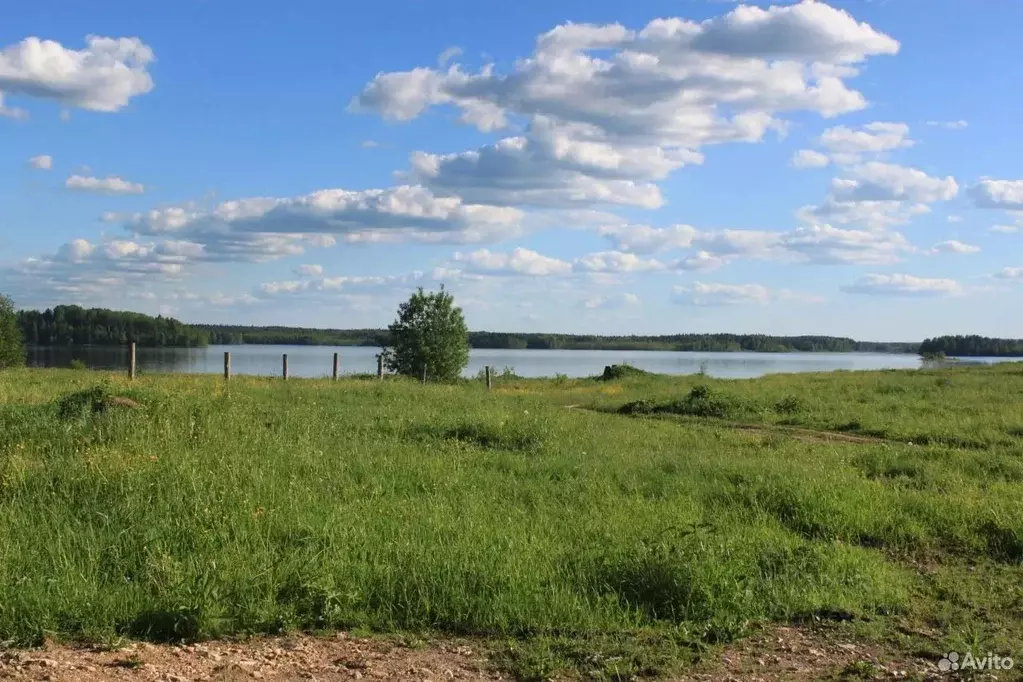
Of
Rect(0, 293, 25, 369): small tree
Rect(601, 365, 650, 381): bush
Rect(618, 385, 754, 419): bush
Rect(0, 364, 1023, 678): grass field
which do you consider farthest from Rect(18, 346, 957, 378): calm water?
Rect(0, 364, 1023, 678): grass field

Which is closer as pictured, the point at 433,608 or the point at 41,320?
the point at 433,608

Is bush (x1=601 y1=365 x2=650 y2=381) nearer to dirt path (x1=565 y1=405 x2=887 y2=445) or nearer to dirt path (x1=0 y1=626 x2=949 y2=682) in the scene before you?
dirt path (x1=565 y1=405 x2=887 y2=445)

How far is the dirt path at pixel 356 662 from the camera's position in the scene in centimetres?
469

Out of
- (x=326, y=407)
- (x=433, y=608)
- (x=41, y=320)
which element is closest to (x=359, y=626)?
(x=433, y=608)

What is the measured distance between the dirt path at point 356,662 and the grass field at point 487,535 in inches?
8.2

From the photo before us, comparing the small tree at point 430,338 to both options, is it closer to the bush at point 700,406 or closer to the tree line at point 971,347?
the bush at point 700,406

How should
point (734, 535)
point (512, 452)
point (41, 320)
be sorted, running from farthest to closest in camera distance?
point (41, 320) < point (512, 452) < point (734, 535)

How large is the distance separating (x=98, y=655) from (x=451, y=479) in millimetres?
5020

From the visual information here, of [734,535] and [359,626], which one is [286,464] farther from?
[734,535]

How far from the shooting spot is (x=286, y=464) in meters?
9.56

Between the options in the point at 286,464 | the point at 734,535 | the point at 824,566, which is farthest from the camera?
the point at 286,464

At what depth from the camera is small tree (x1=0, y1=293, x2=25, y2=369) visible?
60.3 metres

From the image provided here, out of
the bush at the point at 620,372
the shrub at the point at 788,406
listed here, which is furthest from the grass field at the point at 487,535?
the bush at the point at 620,372

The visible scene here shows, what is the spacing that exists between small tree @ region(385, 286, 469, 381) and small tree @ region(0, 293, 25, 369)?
1139 inches
